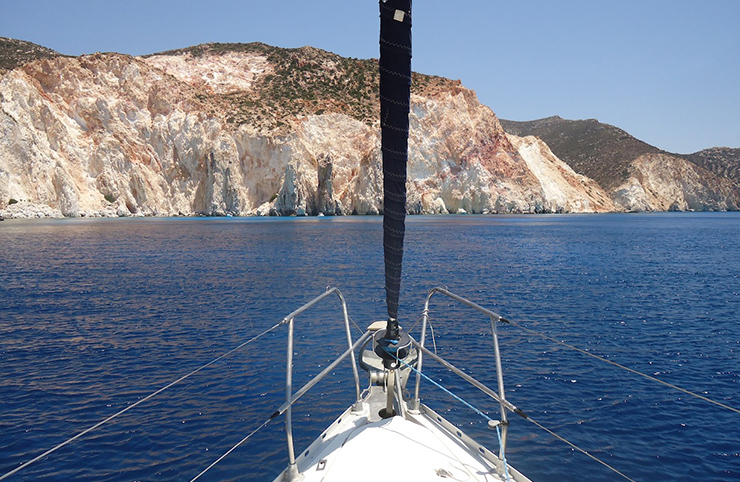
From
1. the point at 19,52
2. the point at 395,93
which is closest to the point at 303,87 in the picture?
the point at 19,52

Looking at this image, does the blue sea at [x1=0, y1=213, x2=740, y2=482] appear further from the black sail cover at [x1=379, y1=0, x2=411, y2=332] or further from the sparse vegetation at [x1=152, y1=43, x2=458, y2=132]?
the sparse vegetation at [x1=152, y1=43, x2=458, y2=132]

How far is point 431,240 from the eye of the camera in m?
54.8

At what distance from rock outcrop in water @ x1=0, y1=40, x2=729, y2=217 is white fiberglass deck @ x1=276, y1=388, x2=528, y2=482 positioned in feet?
324

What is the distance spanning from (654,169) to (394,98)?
218m

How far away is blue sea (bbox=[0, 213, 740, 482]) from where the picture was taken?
30.1 feet

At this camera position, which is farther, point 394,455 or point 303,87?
point 303,87

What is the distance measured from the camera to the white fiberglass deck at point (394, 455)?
4.63 meters

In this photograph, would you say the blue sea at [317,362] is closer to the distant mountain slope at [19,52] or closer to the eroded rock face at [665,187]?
the distant mountain slope at [19,52]

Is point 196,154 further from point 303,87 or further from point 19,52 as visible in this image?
point 19,52

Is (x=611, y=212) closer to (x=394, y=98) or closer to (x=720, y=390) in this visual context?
(x=720, y=390)

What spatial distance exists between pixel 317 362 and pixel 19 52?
160m

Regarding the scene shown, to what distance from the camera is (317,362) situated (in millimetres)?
14344

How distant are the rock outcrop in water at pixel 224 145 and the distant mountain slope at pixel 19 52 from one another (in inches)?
710

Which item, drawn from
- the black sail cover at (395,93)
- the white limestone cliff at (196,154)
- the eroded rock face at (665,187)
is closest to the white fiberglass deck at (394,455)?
the black sail cover at (395,93)
